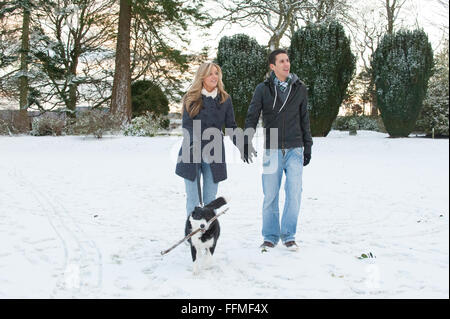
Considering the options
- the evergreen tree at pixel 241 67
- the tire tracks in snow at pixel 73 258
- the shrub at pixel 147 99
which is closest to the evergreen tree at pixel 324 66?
the evergreen tree at pixel 241 67

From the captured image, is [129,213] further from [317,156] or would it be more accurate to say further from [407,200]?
[317,156]

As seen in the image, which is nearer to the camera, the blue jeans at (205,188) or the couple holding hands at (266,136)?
the couple holding hands at (266,136)

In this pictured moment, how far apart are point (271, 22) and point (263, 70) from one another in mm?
3666

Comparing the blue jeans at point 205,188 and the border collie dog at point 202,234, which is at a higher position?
the blue jeans at point 205,188

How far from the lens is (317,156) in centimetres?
1305

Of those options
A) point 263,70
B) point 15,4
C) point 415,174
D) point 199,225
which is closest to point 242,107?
point 263,70

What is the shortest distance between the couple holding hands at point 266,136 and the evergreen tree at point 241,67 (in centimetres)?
1422

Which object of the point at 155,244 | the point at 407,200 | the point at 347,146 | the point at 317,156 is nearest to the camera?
the point at 155,244

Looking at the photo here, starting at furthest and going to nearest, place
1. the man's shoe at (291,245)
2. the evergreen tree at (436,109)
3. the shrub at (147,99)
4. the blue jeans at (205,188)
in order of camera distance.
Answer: the shrub at (147,99) < the evergreen tree at (436,109) < the man's shoe at (291,245) < the blue jeans at (205,188)

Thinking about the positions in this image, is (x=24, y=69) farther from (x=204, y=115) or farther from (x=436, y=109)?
(x=204, y=115)

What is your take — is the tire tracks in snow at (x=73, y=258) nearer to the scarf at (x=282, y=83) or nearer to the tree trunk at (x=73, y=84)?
the scarf at (x=282, y=83)

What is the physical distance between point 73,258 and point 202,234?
4.51 feet

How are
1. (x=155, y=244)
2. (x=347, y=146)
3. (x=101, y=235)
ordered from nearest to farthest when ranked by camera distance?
1. (x=155, y=244)
2. (x=101, y=235)
3. (x=347, y=146)

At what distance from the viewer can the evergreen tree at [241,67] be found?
1838 centimetres
